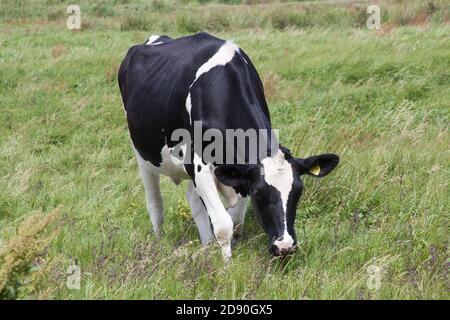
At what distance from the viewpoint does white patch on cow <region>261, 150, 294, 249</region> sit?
179 inches

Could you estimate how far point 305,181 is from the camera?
6.31 meters

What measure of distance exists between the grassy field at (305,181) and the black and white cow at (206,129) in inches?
9.4

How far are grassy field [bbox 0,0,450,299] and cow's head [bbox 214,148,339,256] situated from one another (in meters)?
0.18

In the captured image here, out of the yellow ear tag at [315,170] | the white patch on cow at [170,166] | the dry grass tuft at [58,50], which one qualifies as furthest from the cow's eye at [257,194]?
the dry grass tuft at [58,50]

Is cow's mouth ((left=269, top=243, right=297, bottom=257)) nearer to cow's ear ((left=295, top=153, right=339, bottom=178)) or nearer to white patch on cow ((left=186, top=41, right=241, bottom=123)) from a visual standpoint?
cow's ear ((left=295, top=153, right=339, bottom=178))

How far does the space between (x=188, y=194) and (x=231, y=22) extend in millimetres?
17234

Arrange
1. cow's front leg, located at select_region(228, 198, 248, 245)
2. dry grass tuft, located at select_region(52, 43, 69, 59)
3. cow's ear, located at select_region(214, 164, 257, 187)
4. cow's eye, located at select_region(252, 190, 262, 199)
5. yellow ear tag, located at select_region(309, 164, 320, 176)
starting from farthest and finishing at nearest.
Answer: dry grass tuft, located at select_region(52, 43, 69, 59)
cow's front leg, located at select_region(228, 198, 248, 245)
yellow ear tag, located at select_region(309, 164, 320, 176)
cow's ear, located at select_region(214, 164, 257, 187)
cow's eye, located at select_region(252, 190, 262, 199)

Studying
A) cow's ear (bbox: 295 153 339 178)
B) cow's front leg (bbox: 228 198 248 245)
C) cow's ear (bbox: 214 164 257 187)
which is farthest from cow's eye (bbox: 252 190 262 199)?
cow's front leg (bbox: 228 198 248 245)

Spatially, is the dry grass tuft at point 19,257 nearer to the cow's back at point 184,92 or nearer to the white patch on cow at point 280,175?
the white patch on cow at point 280,175

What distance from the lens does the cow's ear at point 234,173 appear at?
4.75 meters

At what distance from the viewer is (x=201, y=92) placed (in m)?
5.41

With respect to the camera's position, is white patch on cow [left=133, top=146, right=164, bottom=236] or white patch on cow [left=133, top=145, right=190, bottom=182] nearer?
white patch on cow [left=133, top=145, right=190, bottom=182]
